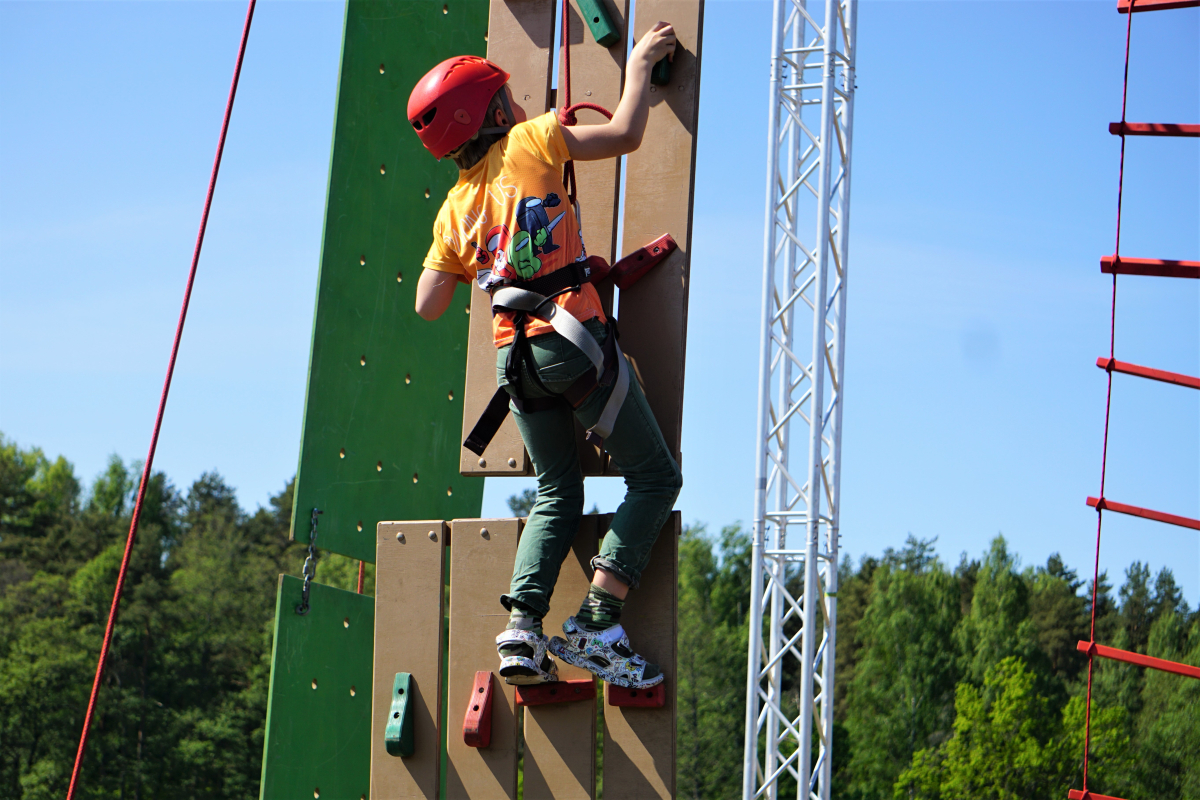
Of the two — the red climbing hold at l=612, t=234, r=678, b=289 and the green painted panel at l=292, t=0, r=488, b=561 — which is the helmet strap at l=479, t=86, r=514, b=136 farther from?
the green painted panel at l=292, t=0, r=488, b=561

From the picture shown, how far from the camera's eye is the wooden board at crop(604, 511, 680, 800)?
314 cm

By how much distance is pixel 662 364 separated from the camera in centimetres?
337

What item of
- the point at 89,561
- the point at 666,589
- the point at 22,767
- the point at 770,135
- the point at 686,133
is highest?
the point at 770,135

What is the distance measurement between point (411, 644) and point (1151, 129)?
15.7ft

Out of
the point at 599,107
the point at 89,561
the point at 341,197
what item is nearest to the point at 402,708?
the point at 599,107

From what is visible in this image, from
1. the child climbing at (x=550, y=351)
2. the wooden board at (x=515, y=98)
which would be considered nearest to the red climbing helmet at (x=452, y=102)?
the child climbing at (x=550, y=351)

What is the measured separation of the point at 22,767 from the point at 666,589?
103 ft

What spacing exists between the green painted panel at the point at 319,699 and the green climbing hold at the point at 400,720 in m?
0.93

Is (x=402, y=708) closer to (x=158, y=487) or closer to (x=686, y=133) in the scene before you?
(x=686, y=133)

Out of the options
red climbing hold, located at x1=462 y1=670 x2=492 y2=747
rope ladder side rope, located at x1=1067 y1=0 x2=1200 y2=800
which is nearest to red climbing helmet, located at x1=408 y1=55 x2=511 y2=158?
red climbing hold, located at x1=462 y1=670 x2=492 y2=747

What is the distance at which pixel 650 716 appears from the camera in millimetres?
3164

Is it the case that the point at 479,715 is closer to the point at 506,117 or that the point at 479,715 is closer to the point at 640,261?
the point at 640,261

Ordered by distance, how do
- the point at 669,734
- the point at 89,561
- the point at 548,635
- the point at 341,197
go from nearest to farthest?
the point at 669,734 → the point at 548,635 → the point at 341,197 → the point at 89,561

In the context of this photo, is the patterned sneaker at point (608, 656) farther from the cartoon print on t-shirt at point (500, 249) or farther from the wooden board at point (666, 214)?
the cartoon print on t-shirt at point (500, 249)
